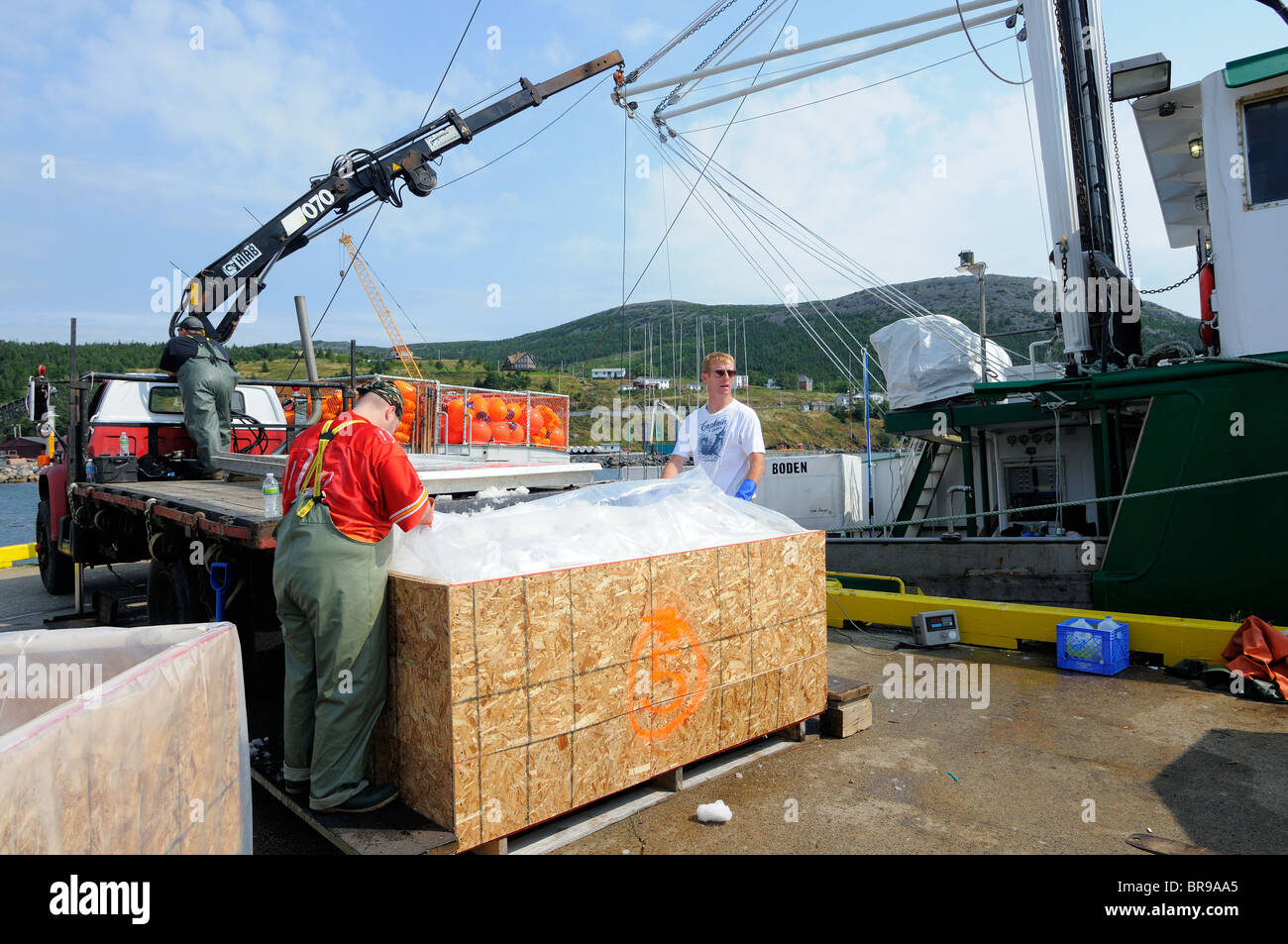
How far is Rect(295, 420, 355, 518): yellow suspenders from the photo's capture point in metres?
3.33

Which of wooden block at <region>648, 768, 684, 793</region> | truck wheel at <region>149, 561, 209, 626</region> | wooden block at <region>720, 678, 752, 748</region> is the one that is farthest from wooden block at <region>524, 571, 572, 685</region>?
truck wheel at <region>149, 561, 209, 626</region>

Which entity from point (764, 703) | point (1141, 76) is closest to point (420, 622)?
point (764, 703)

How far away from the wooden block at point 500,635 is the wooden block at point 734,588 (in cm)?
120

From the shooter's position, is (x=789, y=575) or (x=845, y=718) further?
(x=845, y=718)

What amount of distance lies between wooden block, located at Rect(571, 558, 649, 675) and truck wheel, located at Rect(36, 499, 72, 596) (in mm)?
9933

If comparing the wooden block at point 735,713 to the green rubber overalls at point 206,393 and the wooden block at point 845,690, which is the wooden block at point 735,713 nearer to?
the wooden block at point 845,690

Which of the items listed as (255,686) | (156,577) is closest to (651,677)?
(255,686)

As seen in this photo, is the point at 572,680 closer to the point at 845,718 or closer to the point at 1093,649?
the point at 845,718

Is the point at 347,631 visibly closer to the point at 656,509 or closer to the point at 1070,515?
the point at 656,509

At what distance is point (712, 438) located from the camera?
5.28 metres

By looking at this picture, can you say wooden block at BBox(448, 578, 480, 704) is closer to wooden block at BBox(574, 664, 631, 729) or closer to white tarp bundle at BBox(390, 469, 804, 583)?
white tarp bundle at BBox(390, 469, 804, 583)

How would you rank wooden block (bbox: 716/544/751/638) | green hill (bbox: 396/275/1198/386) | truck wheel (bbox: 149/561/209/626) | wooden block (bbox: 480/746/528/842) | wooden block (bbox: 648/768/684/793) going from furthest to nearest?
green hill (bbox: 396/275/1198/386) → truck wheel (bbox: 149/561/209/626) → wooden block (bbox: 716/544/751/638) → wooden block (bbox: 648/768/684/793) → wooden block (bbox: 480/746/528/842)

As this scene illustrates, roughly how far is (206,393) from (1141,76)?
364 inches

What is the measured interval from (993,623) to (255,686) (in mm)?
5773
